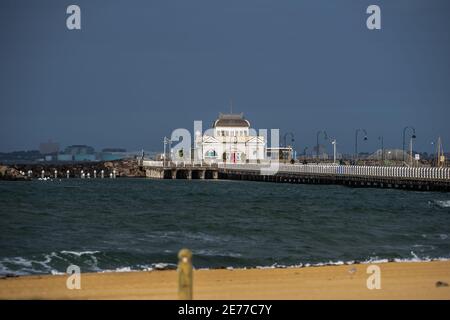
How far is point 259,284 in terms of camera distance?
1553 cm

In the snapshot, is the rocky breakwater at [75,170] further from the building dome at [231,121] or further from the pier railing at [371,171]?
the pier railing at [371,171]

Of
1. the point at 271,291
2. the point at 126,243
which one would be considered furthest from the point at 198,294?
the point at 126,243

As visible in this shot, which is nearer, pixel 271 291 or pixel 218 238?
pixel 271 291

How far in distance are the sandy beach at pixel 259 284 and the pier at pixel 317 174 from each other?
44.3 meters

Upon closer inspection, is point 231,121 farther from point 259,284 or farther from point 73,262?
point 259,284

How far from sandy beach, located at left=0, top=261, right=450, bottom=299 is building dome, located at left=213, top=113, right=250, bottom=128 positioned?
362 feet

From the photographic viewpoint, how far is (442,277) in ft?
53.8

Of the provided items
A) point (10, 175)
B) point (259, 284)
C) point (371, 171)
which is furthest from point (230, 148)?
point (259, 284)

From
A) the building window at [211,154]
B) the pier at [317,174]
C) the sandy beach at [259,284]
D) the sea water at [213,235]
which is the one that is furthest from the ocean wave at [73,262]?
the building window at [211,154]

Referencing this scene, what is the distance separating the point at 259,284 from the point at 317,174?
6895 centimetres

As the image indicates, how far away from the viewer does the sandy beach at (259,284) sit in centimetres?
1413
